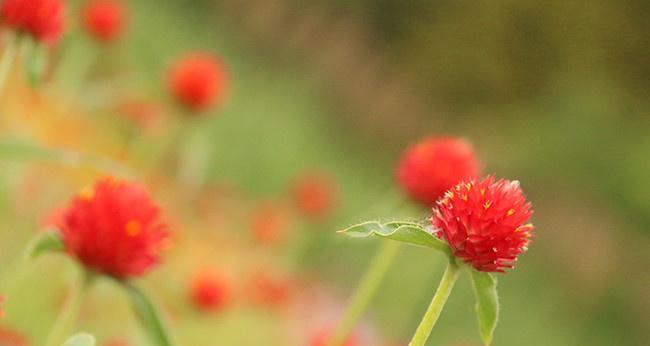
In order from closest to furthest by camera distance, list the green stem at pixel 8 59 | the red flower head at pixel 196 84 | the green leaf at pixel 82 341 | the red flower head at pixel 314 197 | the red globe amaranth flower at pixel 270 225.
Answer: the green leaf at pixel 82 341 < the green stem at pixel 8 59 < the red flower head at pixel 196 84 < the red globe amaranth flower at pixel 270 225 < the red flower head at pixel 314 197

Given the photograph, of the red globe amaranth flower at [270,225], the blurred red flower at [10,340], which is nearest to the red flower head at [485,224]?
the blurred red flower at [10,340]

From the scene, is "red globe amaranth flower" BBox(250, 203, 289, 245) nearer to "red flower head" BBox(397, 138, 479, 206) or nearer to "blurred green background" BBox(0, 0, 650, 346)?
"blurred green background" BBox(0, 0, 650, 346)

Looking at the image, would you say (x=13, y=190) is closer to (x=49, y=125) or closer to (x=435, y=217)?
(x=49, y=125)

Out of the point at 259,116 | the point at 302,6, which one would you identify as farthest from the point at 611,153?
the point at 259,116

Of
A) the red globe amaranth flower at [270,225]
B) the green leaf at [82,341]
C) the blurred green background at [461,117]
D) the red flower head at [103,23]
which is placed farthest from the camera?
the blurred green background at [461,117]

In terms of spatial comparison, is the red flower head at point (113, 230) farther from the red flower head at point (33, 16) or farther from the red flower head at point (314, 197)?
the red flower head at point (314, 197)

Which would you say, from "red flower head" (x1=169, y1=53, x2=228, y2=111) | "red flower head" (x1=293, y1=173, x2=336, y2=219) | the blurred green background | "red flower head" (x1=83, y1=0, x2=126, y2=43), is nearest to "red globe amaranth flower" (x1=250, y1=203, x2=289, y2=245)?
"red flower head" (x1=293, y1=173, x2=336, y2=219)

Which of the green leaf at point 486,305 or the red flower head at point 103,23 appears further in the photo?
the red flower head at point 103,23

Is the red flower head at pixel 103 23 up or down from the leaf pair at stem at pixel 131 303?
up
